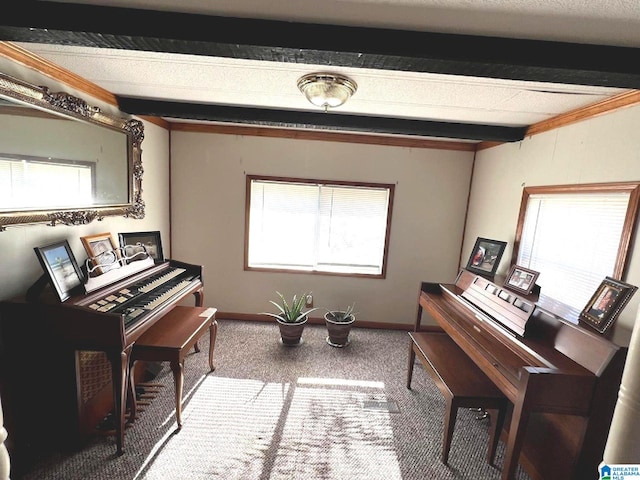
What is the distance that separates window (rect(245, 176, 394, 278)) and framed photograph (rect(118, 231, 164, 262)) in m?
0.95

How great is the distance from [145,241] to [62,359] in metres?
1.16

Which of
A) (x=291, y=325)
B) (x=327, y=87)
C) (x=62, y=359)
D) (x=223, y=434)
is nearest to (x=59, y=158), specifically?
(x=62, y=359)

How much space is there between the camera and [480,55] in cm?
118

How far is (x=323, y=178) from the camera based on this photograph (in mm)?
3268

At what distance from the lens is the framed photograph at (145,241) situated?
2373 mm

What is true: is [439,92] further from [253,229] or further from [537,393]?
[253,229]

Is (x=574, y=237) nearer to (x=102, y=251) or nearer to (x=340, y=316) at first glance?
(x=340, y=316)

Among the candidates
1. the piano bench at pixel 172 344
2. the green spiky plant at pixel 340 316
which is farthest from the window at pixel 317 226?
the piano bench at pixel 172 344

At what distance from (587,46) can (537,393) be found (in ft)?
4.87

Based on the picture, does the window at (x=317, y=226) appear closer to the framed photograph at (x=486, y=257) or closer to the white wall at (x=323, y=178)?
the white wall at (x=323, y=178)

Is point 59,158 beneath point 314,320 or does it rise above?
above

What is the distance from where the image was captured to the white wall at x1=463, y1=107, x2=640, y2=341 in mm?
1588

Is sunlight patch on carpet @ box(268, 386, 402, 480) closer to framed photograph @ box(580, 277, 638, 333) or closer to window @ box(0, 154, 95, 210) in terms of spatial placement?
framed photograph @ box(580, 277, 638, 333)

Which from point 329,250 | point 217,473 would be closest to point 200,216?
point 329,250
